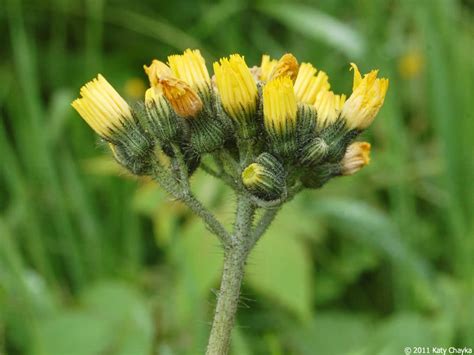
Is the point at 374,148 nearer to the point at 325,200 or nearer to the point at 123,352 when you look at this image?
the point at 325,200

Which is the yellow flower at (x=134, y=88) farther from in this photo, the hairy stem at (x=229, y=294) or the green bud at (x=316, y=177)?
the hairy stem at (x=229, y=294)

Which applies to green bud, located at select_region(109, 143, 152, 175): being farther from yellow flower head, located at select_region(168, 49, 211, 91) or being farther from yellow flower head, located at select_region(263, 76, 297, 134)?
yellow flower head, located at select_region(263, 76, 297, 134)

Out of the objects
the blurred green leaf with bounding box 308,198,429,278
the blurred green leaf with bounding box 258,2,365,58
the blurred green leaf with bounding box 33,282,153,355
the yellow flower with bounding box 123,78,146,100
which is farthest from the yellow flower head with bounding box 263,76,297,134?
the yellow flower with bounding box 123,78,146,100

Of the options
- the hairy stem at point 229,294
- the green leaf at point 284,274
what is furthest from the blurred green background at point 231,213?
the hairy stem at point 229,294

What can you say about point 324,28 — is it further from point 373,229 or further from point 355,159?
point 355,159

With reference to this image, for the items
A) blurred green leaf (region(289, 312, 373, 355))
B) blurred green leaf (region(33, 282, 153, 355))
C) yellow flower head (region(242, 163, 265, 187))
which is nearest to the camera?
yellow flower head (region(242, 163, 265, 187))

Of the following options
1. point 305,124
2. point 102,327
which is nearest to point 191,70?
point 305,124

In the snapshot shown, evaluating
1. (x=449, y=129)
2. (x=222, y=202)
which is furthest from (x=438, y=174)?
(x=222, y=202)
